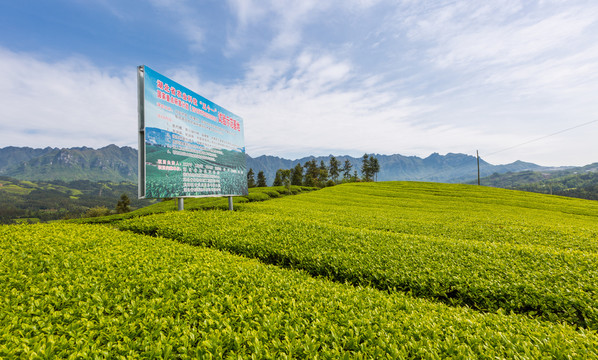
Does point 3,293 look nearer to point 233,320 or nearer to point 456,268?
point 233,320

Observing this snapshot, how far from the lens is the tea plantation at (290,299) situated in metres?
3.47

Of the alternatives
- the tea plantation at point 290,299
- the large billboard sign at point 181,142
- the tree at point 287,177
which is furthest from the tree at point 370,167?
the tea plantation at point 290,299

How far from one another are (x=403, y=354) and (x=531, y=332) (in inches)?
104

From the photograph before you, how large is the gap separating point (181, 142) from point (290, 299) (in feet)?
35.0

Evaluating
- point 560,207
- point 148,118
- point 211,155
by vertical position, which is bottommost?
point 560,207

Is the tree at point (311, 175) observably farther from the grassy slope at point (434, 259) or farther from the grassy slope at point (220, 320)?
the grassy slope at point (220, 320)

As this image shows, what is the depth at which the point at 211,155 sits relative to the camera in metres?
14.9

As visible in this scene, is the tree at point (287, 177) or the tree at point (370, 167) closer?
the tree at point (287, 177)

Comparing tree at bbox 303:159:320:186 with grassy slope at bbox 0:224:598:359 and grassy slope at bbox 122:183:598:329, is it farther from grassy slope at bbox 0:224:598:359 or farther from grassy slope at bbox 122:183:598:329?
grassy slope at bbox 0:224:598:359

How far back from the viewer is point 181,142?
41.7ft

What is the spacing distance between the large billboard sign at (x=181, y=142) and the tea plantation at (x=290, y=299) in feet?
12.0

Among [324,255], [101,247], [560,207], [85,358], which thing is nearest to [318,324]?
[85,358]

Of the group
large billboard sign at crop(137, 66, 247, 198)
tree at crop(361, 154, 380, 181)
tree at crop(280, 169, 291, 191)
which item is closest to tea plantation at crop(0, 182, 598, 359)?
large billboard sign at crop(137, 66, 247, 198)

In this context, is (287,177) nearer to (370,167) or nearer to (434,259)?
(370,167)
